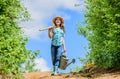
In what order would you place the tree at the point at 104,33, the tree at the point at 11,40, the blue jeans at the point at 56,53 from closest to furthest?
the tree at the point at 11,40, the tree at the point at 104,33, the blue jeans at the point at 56,53

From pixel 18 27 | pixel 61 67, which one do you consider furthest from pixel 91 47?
pixel 18 27

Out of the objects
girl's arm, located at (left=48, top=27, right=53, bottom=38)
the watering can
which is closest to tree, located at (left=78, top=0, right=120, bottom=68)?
the watering can

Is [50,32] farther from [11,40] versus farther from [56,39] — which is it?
[11,40]

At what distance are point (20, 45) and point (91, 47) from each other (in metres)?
4.83

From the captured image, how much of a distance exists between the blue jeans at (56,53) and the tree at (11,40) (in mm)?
2597

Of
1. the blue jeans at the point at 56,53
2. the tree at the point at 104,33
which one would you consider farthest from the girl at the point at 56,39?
the tree at the point at 104,33

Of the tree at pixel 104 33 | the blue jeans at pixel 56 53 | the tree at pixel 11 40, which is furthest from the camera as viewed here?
the blue jeans at pixel 56 53

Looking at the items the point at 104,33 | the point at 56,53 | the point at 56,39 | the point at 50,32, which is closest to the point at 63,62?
the point at 56,53

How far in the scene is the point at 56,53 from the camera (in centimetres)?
1599

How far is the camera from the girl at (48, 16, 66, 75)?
16.0 m

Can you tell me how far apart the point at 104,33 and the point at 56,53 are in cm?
183

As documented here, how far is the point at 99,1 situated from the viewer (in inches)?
656

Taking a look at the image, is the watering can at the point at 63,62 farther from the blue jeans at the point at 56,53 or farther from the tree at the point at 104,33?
the tree at the point at 104,33

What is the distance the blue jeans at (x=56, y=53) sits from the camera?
15.9m
